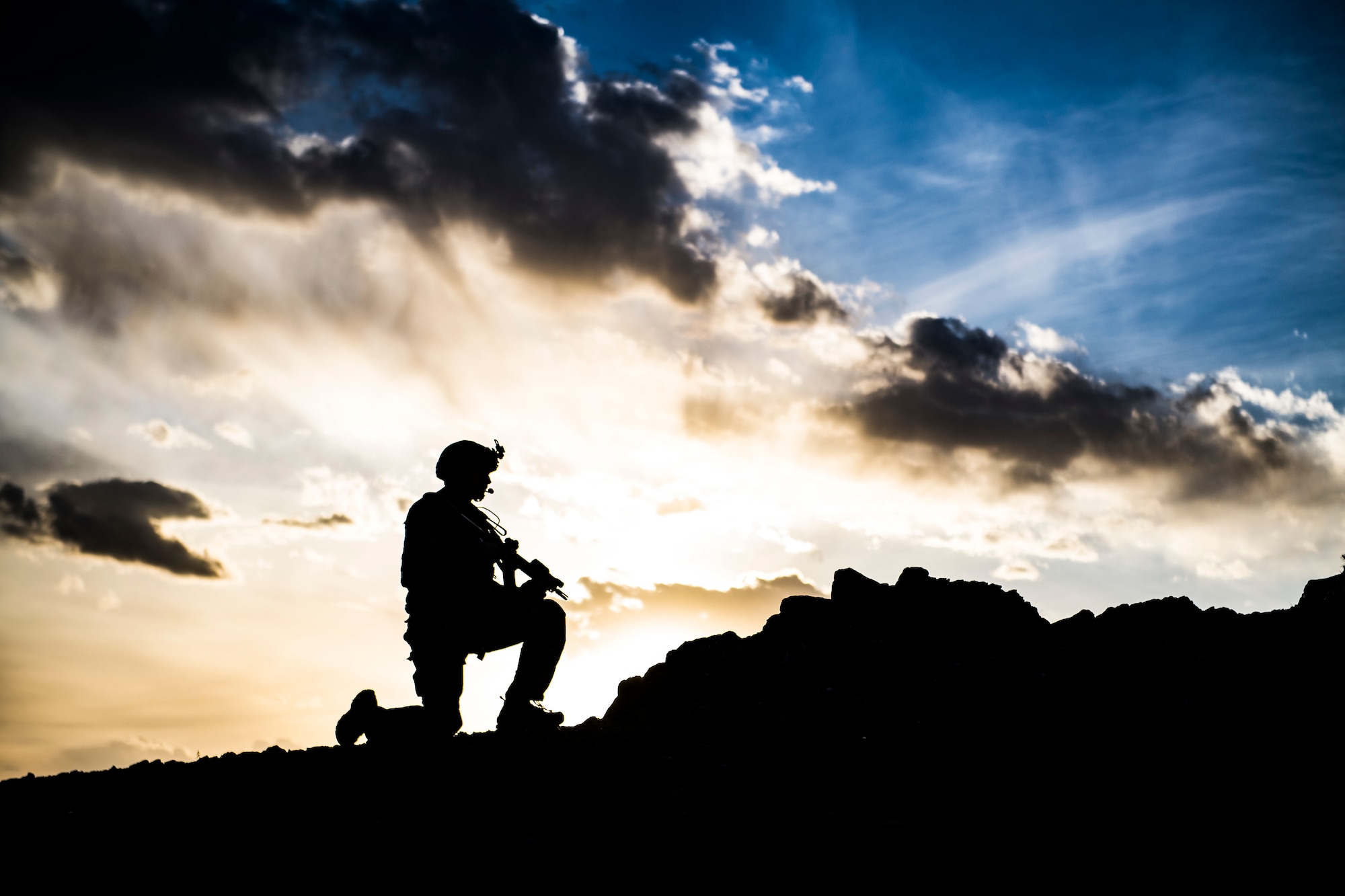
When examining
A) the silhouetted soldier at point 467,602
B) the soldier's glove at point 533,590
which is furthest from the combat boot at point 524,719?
the soldier's glove at point 533,590

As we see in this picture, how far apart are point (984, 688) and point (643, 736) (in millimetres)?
4548

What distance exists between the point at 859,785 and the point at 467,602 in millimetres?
5757

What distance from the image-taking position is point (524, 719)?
12.0 meters

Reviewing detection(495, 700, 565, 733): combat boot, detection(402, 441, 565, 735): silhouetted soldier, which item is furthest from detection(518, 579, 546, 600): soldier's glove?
detection(495, 700, 565, 733): combat boot

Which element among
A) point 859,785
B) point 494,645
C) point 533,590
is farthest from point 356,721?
point 859,785

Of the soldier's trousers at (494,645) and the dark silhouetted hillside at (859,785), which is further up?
the soldier's trousers at (494,645)

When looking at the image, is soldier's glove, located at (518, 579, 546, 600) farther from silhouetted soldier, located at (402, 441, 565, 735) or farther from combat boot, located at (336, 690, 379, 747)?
combat boot, located at (336, 690, 379, 747)

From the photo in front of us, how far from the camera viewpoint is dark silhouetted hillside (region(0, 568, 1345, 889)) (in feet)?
23.4

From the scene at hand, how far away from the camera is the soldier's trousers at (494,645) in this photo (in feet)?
37.3

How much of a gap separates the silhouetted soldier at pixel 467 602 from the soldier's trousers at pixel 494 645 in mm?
11

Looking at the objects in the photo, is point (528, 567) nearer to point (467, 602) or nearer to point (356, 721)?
point (467, 602)

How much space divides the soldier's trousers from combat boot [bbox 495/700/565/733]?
11cm

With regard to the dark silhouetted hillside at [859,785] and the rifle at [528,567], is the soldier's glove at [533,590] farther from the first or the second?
the dark silhouetted hillside at [859,785]

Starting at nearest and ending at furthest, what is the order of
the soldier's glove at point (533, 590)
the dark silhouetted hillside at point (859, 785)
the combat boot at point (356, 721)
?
the dark silhouetted hillside at point (859, 785) → the combat boot at point (356, 721) → the soldier's glove at point (533, 590)
